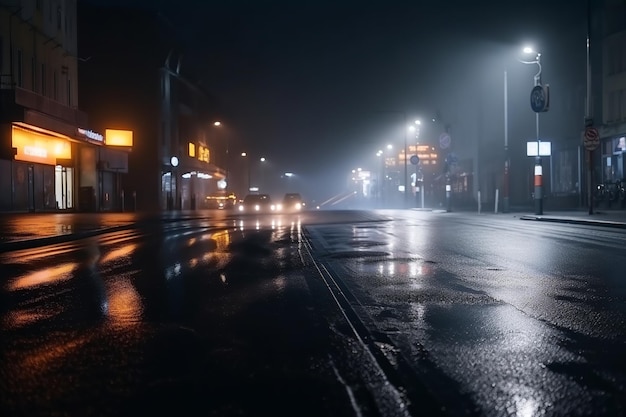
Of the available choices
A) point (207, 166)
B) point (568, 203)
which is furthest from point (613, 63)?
point (207, 166)

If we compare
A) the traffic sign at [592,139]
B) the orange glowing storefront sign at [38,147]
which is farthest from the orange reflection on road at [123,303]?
the orange glowing storefront sign at [38,147]

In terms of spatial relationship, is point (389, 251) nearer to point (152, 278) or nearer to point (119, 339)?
point (152, 278)

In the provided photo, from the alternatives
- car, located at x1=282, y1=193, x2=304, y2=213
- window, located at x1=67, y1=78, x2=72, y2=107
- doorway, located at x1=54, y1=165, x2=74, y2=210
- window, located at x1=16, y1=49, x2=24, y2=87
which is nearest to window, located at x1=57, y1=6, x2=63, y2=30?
window, located at x1=67, y1=78, x2=72, y2=107

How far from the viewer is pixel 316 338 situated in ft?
21.4

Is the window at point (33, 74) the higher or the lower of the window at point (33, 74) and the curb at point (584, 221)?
the higher

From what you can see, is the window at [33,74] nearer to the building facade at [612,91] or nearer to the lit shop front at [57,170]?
the lit shop front at [57,170]

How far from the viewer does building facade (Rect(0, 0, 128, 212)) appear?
117 feet

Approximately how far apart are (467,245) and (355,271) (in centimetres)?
652

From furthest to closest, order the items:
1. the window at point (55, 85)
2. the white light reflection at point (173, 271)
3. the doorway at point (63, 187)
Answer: the doorway at point (63, 187) → the window at point (55, 85) → the white light reflection at point (173, 271)

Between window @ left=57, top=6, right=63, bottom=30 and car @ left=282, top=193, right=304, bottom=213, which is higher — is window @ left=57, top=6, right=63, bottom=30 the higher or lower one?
the higher one

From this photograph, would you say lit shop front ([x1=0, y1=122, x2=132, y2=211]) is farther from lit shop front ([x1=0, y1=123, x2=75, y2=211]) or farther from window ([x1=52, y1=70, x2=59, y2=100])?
window ([x1=52, y1=70, x2=59, y2=100])

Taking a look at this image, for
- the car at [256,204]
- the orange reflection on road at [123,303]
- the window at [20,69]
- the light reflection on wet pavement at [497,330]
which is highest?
the window at [20,69]

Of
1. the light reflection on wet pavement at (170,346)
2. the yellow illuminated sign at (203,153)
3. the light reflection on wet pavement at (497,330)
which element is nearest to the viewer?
the light reflection on wet pavement at (170,346)

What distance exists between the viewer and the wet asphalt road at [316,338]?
15.1ft
